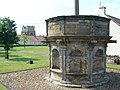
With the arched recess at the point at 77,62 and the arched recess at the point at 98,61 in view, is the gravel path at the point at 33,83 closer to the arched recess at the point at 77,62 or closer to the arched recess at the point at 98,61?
the arched recess at the point at 98,61

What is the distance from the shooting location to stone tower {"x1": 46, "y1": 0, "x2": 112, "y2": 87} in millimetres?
16906

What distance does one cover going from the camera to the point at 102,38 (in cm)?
1747

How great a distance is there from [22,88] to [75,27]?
6.77 metres

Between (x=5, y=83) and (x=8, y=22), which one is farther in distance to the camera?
(x=8, y=22)

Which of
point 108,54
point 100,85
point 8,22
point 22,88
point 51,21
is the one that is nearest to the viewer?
point 22,88

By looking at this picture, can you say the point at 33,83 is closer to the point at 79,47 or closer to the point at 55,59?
the point at 55,59

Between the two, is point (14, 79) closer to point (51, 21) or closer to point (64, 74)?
point (64, 74)

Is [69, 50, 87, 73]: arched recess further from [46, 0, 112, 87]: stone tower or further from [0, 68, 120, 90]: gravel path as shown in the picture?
[0, 68, 120, 90]: gravel path

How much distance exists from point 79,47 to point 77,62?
1368 millimetres

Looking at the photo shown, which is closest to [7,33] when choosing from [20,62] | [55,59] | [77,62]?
[20,62]

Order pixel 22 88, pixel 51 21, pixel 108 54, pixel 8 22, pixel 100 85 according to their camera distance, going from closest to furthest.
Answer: pixel 22 88
pixel 100 85
pixel 51 21
pixel 108 54
pixel 8 22

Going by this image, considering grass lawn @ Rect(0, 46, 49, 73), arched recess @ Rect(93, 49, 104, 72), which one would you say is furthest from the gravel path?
grass lawn @ Rect(0, 46, 49, 73)

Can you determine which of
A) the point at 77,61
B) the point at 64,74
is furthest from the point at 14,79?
the point at 77,61

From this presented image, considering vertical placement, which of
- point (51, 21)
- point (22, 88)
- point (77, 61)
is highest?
point (51, 21)
